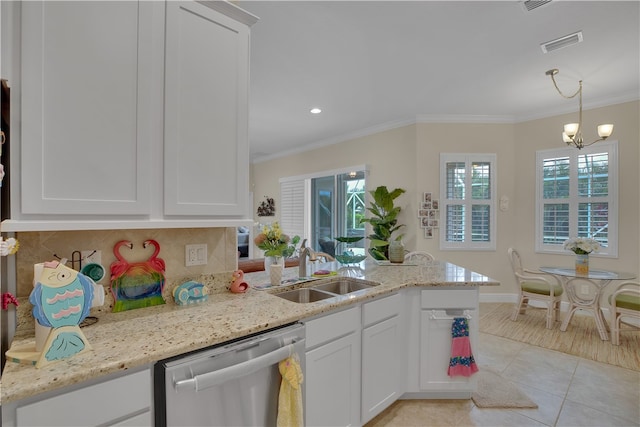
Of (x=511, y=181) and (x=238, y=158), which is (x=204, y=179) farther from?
(x=511, y=181)

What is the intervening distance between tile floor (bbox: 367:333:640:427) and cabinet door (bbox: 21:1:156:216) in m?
2.09

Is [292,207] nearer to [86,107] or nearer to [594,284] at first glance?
[594,284]

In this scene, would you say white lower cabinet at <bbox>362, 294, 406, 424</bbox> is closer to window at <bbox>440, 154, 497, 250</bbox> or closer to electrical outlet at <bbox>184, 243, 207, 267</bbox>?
electrical outlet at <bbox>184, 243, 207, 267</bbox>

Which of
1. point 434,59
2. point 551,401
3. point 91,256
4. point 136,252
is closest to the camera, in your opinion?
point 91,256

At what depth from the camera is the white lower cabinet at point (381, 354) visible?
1.88 metres

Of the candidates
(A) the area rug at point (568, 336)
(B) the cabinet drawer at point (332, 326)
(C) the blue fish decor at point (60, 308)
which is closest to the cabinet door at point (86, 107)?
(C) the blue fish decor at point (60, 308)

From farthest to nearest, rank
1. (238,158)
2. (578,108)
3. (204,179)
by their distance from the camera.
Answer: (578,108) < (238,158) < (204,179)

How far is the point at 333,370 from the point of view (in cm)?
169

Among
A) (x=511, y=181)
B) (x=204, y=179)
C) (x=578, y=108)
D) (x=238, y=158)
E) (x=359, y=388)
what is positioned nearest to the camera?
(x=204, y=179)

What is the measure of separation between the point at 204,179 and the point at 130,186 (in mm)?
330

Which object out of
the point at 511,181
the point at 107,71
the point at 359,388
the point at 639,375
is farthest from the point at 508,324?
the point at 107,71

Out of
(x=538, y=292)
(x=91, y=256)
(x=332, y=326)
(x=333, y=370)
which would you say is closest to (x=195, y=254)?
(x=91, y=256)

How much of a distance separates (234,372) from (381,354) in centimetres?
108

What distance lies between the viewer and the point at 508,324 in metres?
3.78
